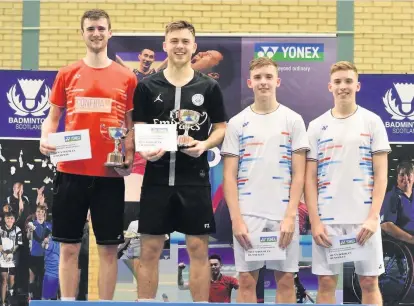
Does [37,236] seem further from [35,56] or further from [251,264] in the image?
[251,264]

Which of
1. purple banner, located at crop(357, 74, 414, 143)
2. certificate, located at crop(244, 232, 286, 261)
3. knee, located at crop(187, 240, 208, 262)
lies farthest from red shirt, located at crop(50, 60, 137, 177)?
purple banner, located at crop(357, 74, 414, 143)

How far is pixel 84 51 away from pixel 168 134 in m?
2.99

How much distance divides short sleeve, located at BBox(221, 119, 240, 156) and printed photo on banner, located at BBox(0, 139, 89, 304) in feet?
8.56

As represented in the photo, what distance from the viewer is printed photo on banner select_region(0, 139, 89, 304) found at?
651 cm

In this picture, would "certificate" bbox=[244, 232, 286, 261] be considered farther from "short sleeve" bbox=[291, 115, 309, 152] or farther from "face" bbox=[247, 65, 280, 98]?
"face" bbox=[247, 65, 280, 98]

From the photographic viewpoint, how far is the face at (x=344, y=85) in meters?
4.69

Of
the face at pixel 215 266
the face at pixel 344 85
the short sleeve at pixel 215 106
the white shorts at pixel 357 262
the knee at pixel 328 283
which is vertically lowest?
the face at pixel 215 266

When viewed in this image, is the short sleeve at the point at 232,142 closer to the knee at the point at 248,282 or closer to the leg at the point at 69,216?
the knee at the point at 248,282

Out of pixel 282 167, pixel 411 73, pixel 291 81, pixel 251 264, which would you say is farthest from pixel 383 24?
pixel 251 264

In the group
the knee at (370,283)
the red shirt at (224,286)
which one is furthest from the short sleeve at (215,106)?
the red shirt at (224,286)

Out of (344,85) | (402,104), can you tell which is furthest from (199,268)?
(402,104)

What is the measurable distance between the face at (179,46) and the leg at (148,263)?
4.15 feet

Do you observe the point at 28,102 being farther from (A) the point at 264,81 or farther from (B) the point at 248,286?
(B) the point at 248,286

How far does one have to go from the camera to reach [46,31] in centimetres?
695
